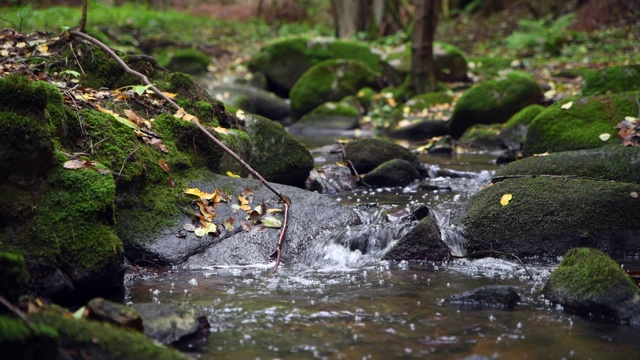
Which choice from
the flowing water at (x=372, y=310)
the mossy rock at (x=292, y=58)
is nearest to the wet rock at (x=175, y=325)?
the flowing water at (x=372, y=310)

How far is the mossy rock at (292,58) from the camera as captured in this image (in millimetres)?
19844

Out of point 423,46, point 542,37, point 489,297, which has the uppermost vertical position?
point 542,37

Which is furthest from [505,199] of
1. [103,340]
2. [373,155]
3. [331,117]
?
[331,117]

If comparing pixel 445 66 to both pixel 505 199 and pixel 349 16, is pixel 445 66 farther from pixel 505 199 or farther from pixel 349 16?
pixel 505 199

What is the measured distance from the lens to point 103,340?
3135 mm

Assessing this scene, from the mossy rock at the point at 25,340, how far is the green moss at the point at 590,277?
307cm

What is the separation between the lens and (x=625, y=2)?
649 inches

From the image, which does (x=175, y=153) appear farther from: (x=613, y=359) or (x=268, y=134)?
(x=613, y=359)

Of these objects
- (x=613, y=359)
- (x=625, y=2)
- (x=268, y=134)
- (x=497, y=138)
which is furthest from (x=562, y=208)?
(x=625, y=2)

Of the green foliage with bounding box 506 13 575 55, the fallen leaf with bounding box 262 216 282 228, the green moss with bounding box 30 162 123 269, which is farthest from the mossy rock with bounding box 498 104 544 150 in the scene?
the green foliage with bounding box 506 13 575 55

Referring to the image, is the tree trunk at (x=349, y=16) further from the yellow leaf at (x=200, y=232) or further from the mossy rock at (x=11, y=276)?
the mossy rock at (x=11, y=276)

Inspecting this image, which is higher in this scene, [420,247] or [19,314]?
[19,314]

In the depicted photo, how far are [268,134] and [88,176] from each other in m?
3.45

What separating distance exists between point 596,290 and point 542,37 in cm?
1711
